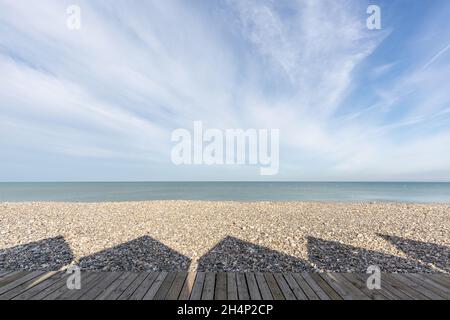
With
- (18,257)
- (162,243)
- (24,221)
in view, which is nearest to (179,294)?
(162,243)

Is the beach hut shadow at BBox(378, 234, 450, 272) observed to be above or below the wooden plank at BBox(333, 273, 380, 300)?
below

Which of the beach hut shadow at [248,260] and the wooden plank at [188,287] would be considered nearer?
the wooden plank at [188,287]

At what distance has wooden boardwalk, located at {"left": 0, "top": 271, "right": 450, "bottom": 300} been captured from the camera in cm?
326

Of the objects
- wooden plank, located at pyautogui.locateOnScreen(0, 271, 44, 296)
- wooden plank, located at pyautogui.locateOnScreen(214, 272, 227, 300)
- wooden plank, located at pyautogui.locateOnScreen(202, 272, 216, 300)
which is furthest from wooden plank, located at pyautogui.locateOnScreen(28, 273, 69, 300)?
wooden plank, located at pyautogui.locateOnScreen(214, 272, 227, 300)

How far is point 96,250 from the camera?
676 centimetres

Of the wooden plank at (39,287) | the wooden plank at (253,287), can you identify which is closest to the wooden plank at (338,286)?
the wooden plank at (253,287)

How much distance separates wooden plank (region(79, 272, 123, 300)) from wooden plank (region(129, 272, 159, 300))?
575 mm

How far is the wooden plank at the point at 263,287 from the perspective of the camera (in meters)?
3.26

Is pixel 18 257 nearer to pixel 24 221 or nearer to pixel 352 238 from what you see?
pixel 24 221

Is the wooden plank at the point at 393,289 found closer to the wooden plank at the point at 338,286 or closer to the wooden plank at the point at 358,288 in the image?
the wooden plank at the point at 358,288

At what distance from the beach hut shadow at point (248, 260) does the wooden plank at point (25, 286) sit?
10.5 ft

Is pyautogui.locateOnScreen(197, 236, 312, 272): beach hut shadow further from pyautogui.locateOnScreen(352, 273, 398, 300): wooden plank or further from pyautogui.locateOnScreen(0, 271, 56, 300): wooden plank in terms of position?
pyautogui.locateOnScreen(0, 271, 56, 300): wooden plank
